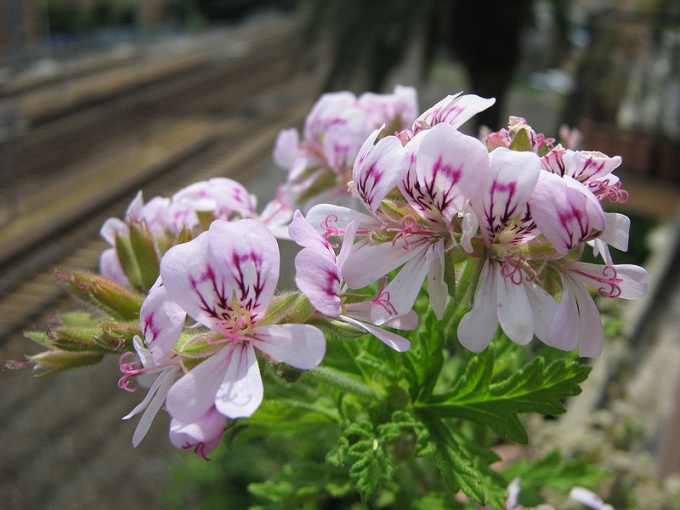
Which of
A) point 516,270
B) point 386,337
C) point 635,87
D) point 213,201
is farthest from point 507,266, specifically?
point 635,87

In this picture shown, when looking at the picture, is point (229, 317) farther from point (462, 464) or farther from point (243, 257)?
point (462, 464)

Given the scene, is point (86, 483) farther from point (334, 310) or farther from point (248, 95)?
point (248, 95)

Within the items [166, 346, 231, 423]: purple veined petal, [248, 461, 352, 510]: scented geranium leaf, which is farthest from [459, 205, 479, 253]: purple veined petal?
[248, 461, 352, 510]: scented geranium leaf

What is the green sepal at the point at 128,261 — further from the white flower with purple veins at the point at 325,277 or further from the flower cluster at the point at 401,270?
the white flower with purple veins at the point at 325,277

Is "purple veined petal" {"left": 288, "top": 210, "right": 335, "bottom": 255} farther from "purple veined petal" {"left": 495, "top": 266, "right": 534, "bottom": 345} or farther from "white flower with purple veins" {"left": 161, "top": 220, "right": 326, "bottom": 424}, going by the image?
"purple veined petal" {"left": 495, "top": 266, "right": 534, "bottom": 345}

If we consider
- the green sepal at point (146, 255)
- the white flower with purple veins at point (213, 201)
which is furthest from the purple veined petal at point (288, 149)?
the green sepal at point (146, 255)
